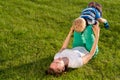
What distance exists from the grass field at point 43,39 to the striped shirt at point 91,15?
3.39 ft

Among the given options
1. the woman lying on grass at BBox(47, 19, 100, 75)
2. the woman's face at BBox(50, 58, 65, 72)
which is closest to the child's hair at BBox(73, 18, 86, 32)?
the woman lying on grass at BBox(47, 19, 100, 75)

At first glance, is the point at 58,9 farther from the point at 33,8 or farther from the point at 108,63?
the point at 108,63

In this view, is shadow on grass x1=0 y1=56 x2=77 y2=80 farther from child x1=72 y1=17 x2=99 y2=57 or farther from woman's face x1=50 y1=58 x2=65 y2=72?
child x1=72 y1=17 x2=99 y2=57

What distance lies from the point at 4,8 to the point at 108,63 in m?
4.11

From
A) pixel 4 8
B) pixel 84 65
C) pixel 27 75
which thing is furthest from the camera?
pixel 4 8

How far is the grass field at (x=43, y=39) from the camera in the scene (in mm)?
7633

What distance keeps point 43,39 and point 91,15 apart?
5.63 ft

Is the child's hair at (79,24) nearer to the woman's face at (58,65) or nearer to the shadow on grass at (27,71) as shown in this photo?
the woman's face at (58,65)

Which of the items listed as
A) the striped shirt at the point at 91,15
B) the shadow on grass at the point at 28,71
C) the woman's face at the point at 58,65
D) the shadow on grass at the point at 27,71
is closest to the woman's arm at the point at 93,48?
the striped shirt at the point at 91,15

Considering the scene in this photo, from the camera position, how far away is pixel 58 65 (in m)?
7.09

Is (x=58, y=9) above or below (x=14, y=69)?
above

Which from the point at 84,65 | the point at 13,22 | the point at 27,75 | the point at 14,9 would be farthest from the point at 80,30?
the point at 14,9

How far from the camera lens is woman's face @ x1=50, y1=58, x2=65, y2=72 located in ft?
23.1

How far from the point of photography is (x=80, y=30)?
7.57m
